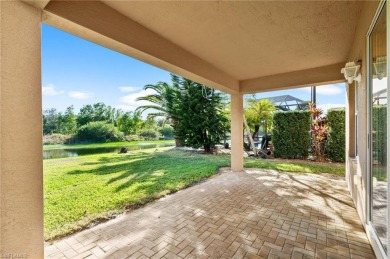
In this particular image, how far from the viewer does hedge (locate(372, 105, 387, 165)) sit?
2.07 m

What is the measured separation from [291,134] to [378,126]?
7.71 m

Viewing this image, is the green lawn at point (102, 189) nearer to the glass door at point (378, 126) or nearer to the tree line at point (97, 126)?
the glass door at point (378, 126)

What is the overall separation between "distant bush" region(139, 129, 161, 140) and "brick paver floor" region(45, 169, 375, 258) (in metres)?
22.9

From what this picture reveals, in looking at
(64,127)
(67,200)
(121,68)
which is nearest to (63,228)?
(67,200)

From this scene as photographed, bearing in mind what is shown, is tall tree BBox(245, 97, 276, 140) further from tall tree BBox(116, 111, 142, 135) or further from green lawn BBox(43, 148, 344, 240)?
tall tree BBox(116, 111, 142, 135)

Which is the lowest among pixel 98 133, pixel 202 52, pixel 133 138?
pixel 133 138

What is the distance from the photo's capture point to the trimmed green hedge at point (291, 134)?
30.4 feet

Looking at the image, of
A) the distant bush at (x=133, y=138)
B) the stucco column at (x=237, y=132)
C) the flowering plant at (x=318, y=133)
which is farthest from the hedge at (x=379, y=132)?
the distant bush at (x=133, y=138)

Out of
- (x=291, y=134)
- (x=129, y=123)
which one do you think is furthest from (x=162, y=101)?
(x=129, y=123)

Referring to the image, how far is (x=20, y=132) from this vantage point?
1.82 m

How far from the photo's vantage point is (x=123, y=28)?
2.90 metres

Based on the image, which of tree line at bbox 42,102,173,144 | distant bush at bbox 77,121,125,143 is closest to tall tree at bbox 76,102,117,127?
tree line at bbox 42,102,173,144

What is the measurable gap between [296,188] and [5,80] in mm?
5936

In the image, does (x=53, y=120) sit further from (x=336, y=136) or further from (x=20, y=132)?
(x=336, y=136)
